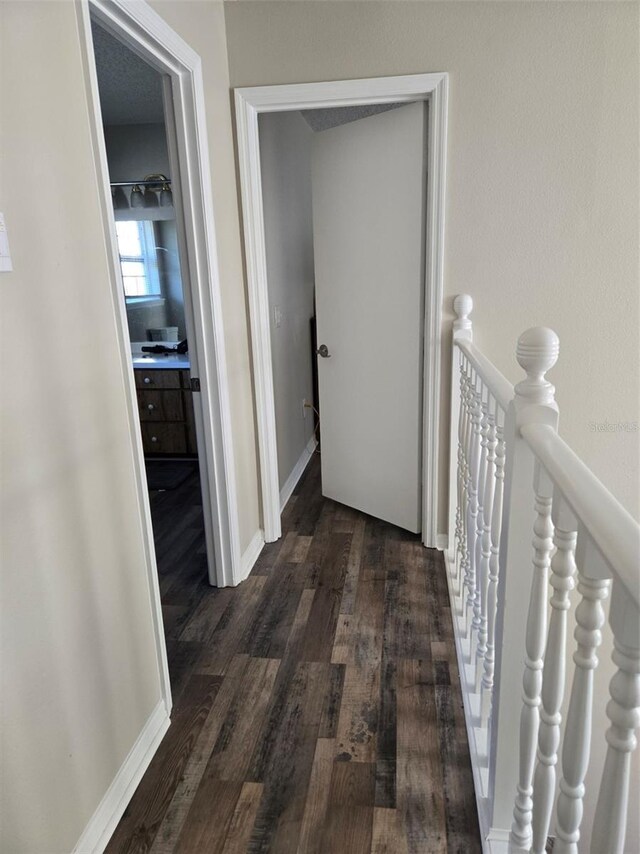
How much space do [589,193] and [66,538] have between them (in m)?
2.37

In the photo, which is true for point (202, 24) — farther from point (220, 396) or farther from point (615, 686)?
point (615, 686)

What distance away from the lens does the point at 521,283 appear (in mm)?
2521

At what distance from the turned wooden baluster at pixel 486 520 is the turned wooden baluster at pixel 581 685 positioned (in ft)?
2.45

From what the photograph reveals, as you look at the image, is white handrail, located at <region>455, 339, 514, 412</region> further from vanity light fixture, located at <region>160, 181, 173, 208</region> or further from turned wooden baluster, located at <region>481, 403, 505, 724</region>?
vanity light fixture, located at <region>160, 181, 173, 208</region>

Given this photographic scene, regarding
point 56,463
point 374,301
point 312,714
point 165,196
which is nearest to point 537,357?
point 56,463

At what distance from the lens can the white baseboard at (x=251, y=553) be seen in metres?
2.63

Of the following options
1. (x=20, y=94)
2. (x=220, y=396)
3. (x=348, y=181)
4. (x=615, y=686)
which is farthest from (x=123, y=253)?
(x=615, y=686)

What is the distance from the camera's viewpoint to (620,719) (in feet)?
2.10

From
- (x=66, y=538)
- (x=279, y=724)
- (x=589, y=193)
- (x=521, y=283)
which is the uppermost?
(x=589, y=193)

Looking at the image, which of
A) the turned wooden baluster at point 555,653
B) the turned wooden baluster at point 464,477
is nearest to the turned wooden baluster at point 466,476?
the turned wooden baluster at point 464,477

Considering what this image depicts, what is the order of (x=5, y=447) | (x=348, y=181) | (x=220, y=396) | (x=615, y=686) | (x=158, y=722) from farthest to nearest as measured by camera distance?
(x=348, y=181), (x=220, y=396), (x=158, y=722), (x=5, y=447), (x=615, y=686)

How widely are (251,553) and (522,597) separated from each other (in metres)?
1.74

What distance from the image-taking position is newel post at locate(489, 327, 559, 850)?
3.29ft

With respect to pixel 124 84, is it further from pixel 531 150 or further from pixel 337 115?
pixel 531 150
